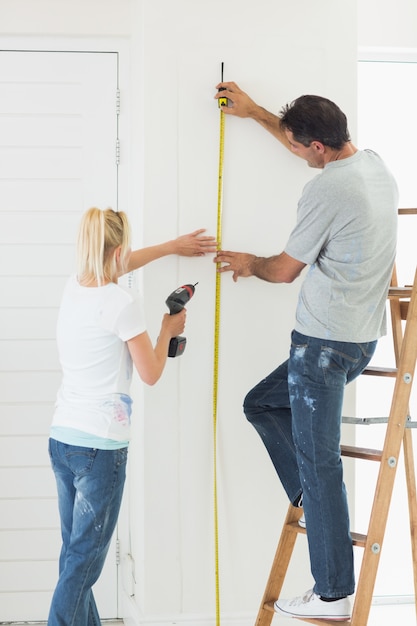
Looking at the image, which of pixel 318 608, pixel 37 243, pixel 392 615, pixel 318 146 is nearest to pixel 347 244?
pixel 318 146

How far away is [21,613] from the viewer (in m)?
3.46

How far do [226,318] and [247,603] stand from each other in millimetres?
1123

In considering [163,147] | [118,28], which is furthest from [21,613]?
[118,28]

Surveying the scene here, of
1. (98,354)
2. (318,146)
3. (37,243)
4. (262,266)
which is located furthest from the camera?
(37,243)

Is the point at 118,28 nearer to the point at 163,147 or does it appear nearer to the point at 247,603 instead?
the point at 163,147

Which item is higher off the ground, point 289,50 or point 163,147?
point 289,50

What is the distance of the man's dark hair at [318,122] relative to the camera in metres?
2.47

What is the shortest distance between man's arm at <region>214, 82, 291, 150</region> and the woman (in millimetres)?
Result: 826

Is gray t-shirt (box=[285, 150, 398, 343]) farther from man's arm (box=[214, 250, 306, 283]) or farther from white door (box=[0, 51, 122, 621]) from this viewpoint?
white door (box=[0, 51, 122, 621])

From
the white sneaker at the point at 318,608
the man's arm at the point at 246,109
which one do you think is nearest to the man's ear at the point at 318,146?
the man's arm at the point at 246,109

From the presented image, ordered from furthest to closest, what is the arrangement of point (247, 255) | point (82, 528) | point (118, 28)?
1. point (118, 28)
2. point (247, 255)
3. point (82, 528)

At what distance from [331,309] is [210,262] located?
2.51ft

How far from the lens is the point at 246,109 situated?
3006mm

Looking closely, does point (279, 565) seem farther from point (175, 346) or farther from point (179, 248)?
point (179, 248)
